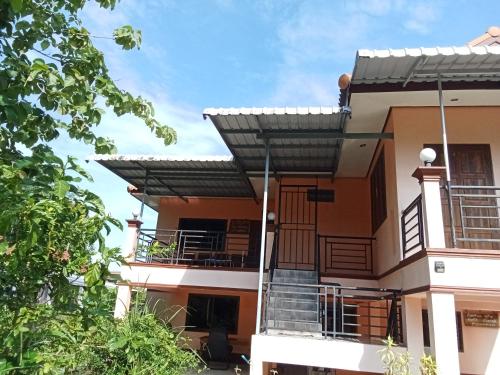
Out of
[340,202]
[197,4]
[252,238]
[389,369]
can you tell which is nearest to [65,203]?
[197,4]

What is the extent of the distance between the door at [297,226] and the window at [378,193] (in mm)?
1638

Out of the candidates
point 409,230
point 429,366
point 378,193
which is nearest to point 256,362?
point 429,366

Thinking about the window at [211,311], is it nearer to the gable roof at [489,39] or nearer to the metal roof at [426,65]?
the metal roof at [426,65]

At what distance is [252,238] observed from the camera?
43.6 ft

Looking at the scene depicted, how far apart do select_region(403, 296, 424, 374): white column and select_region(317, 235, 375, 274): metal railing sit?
3982mm

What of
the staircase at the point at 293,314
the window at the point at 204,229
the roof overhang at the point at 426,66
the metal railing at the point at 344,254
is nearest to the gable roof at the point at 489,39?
the roof overhang at the point at 426,66

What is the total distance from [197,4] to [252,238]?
9.41m

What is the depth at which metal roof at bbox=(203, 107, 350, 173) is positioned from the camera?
271 inches

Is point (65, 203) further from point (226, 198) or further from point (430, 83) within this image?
point (226, 198)

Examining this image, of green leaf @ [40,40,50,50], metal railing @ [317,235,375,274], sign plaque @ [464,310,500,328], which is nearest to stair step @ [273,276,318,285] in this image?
metal railing @ [317,235,375,274]

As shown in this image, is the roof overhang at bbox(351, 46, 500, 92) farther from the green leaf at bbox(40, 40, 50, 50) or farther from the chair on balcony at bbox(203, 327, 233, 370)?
the chair on balcony at bbox(203, 327, 233, 370)

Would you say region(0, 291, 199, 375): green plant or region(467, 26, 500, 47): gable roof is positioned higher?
region(467, 26, 500, 47): gable roof

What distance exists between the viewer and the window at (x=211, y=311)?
13.0 meters

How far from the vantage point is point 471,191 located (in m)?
6.90
